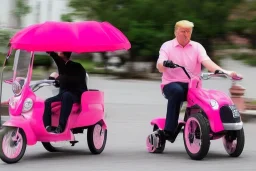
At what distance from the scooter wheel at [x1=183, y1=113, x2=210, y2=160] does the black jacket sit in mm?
1415

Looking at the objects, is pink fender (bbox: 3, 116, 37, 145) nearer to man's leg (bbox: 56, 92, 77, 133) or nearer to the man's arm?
man's leg (bbox: 56, 92, 77, 133)

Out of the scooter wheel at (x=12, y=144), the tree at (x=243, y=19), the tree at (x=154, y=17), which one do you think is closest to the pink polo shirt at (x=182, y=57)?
the scooter wheel at (x=12, y=144)

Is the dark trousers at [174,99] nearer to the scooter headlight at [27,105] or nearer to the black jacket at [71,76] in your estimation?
the black jacket at [71,76]

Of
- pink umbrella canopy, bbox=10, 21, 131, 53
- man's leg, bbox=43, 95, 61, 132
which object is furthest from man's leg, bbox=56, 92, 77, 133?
pink umbrella canopy, bbox=10, 21, 131, 53

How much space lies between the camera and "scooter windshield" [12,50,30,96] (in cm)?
908

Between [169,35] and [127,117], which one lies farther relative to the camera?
[169,35]

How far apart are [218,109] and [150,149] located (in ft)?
4.41

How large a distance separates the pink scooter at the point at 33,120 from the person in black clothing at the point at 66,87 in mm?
81

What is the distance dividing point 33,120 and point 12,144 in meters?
0.41

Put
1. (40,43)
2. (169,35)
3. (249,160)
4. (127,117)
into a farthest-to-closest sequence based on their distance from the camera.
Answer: (169,35) → (127,117) → (249,160) → (40,43)

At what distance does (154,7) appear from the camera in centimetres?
1919

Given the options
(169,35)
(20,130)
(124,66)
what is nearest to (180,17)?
(169,35)

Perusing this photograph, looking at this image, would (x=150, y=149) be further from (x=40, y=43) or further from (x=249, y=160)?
(x=40, y=43)

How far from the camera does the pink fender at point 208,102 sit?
29.5 ft
